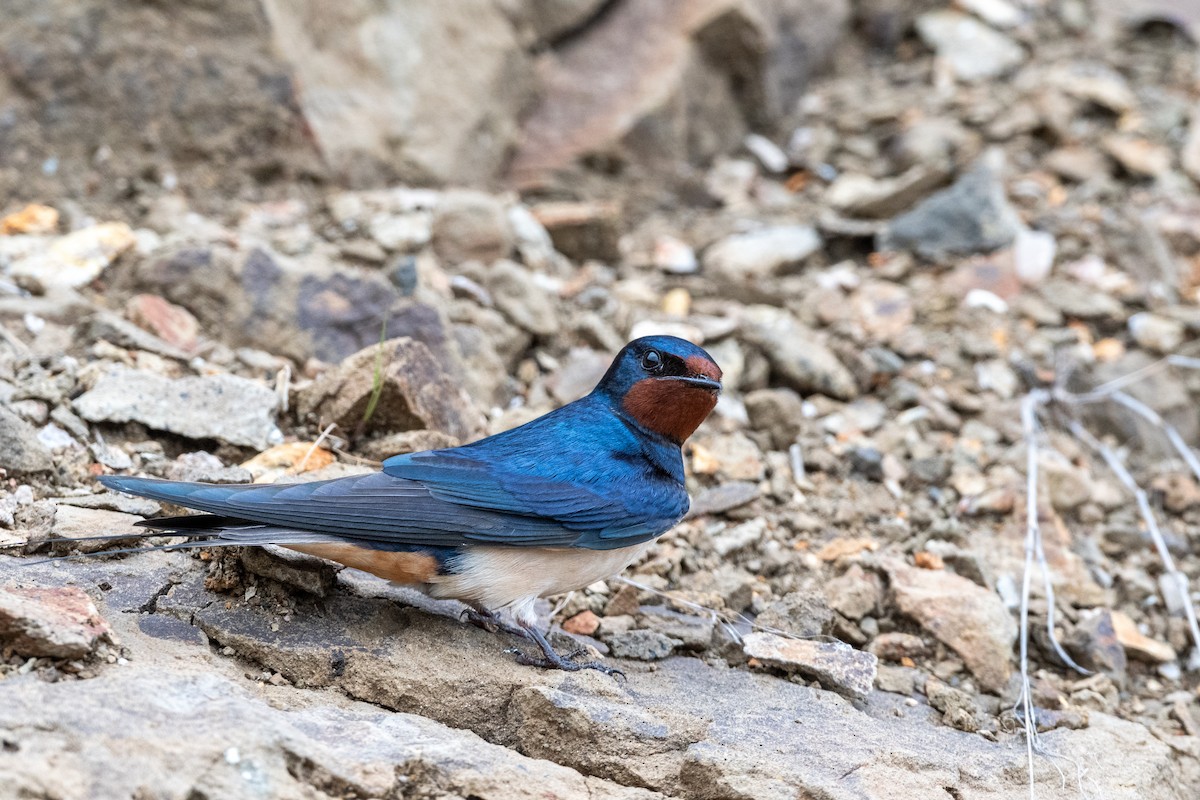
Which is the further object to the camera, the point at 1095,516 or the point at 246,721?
the point at 1095,516

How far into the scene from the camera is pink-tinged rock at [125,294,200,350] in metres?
4.70

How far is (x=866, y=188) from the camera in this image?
283 inches

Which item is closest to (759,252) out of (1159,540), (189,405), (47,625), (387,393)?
(1159,540)

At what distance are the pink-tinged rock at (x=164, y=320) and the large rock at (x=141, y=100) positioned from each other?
1.00 m

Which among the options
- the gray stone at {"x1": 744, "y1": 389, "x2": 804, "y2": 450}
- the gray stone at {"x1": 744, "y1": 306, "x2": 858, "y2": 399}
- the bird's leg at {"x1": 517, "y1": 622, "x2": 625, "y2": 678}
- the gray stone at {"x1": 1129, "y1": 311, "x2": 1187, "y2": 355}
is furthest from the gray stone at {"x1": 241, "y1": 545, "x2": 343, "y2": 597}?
the gray stone at {"x1": 1129, "y1": 311, "x2": 1187, "y2": 355}

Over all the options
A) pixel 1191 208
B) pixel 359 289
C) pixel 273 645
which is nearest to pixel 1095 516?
pixel 1191 208

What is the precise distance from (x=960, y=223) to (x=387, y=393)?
362 centimetres

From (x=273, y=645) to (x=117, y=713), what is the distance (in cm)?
56

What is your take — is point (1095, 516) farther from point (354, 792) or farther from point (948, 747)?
point (354, 792)

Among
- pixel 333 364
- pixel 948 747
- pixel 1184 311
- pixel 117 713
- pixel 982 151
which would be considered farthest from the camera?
pixel 982 151

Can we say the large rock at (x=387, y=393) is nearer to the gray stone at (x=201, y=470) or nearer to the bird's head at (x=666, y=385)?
the gray stone at (x=201, y=470)

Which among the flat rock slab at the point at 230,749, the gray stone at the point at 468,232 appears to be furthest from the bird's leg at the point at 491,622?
the gray stone at the point at 468,232

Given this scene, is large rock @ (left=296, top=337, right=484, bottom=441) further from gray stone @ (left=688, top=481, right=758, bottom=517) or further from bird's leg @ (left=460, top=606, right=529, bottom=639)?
gray stone @ (left=688, top=481, right=758, bottom=517)

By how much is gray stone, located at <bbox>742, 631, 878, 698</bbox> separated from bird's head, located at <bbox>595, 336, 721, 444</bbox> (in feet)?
2.30
